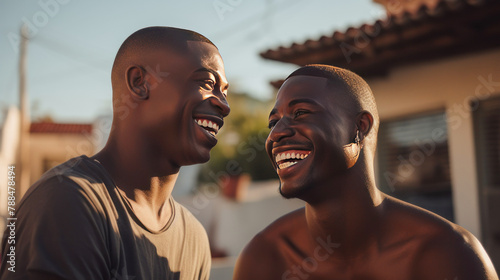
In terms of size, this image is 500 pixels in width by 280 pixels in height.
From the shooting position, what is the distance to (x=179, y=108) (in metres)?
2.38

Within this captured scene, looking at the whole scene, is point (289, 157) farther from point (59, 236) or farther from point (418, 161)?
point (418, 161)

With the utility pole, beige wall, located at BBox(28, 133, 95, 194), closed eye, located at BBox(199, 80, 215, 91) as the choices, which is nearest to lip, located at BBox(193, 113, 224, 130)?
closed eye, located at BBox(199, 80, 215, 91)

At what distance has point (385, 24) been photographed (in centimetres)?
559

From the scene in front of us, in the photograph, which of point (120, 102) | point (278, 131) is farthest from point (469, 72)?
point (120, 102)

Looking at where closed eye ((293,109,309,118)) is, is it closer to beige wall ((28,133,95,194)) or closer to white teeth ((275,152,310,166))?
white teeth ((275,152,310,166))

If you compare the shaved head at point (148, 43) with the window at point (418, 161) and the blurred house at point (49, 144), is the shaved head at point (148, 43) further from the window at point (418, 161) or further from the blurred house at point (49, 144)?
the blurred house at point (49, 144)

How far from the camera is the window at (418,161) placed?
236 inches

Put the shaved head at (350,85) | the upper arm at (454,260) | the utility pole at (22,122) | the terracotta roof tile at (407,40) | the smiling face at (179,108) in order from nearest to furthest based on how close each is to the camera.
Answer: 1. the upper arm at (454,260)
2. the smiling face at (179,108)
3. the shaved head at (350,85)
4. the terracotta roof tile at (407,40)
5. the utility pole at (22,122)

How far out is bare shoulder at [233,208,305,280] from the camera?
268 cm

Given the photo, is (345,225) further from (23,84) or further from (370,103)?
(23,84)

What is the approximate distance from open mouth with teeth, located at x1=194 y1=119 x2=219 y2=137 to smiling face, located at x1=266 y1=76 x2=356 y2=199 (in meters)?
0.25

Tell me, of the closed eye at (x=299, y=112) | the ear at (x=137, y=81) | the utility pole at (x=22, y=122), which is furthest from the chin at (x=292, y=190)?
the utility pole at (x=22, y=122)

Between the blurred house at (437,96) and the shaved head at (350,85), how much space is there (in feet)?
9.17

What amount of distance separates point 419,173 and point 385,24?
172 centimetres
